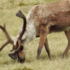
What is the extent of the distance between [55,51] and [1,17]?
31.2ft

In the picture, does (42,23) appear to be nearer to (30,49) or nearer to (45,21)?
(45,21)

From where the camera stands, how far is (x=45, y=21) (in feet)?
37.7

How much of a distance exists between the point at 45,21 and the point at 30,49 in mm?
2543

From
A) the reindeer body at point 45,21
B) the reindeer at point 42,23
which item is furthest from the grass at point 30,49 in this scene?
the reindeer body at point 45,21

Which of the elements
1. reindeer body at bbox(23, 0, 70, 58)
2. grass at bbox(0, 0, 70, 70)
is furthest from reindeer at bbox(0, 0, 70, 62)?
grass at bbox(0, 0, 70, 70)

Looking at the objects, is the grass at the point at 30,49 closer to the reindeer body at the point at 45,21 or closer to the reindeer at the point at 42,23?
the reindeer at the point at 42,23

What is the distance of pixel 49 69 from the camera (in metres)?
9.62

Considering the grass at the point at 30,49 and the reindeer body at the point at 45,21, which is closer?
the grass at the point at 30,49

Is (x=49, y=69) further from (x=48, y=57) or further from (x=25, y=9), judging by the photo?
(x=25, y=9)

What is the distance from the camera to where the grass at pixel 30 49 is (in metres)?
10.0

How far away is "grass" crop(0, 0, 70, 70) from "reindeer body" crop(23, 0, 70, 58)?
2.86ft

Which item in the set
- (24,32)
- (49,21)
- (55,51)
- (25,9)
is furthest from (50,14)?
(25,9)

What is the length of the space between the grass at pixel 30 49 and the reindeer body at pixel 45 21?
87 centimetres

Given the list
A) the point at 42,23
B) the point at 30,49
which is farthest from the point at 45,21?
the point at 30,49
